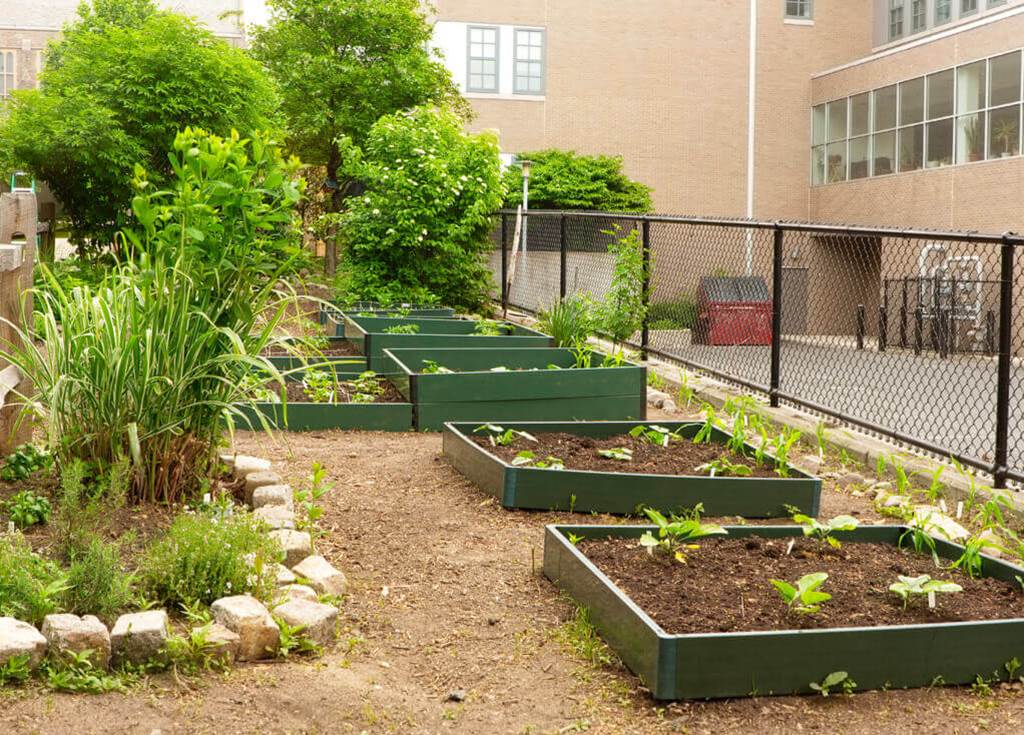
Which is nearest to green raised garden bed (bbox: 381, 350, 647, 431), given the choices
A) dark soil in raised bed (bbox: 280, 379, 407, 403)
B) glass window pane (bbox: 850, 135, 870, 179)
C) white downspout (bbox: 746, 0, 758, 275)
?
dark soil in raised bed (bbox: 280, 379, 407, 403)

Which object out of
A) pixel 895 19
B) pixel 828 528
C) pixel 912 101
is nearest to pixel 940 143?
pixel 912 101

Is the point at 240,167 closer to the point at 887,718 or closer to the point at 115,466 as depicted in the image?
the point at 115,466

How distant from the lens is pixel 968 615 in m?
3.62

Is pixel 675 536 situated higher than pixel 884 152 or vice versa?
pixel 884 152

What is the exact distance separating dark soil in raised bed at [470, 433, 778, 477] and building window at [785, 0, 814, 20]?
29.4 meters

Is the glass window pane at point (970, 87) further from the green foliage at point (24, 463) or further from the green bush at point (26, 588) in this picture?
the green bush at point (26, 588)

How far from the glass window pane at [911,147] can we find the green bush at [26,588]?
87.1 feet

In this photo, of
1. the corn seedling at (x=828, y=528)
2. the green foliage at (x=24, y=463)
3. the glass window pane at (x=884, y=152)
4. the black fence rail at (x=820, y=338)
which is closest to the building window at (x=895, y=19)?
the glass window pane at (x=884, y=152)

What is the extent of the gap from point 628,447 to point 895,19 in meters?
29.5

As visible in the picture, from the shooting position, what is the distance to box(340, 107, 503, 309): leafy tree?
13336 mm

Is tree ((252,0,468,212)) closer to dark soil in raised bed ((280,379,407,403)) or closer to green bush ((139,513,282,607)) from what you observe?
dark soil in raised bed ((280,379,407,403))

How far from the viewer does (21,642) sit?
10.4 feet

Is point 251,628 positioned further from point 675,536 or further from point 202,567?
point 675,536

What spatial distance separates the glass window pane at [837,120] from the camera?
31.3m
